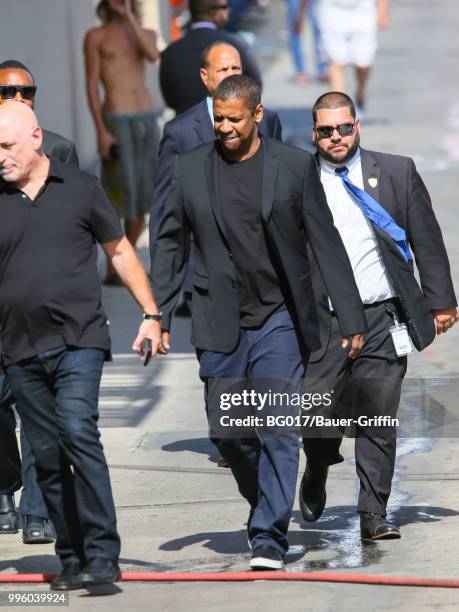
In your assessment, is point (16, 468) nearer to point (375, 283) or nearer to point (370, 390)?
point (370, 390)

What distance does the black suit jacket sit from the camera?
11422 millimetres

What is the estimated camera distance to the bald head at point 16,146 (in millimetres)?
6289

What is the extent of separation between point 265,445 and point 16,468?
3.89ft

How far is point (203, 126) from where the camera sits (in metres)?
8.53

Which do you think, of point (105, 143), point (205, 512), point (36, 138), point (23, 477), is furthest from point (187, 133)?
point (105, 143)

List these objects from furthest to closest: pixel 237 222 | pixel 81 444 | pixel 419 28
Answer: pixel 419 28 → pixel 237 222 → pixel 81 444

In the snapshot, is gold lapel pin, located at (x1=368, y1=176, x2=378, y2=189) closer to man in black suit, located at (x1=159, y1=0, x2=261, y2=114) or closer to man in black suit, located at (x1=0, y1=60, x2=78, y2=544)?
man in black suit, located at (x1=0, y1=60, x2=78, y2=544)

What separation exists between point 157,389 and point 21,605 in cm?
398

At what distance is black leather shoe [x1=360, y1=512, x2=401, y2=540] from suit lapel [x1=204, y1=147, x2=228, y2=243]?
4.34 ft

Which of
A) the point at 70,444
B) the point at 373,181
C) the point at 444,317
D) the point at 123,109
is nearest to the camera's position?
the point at 70,444

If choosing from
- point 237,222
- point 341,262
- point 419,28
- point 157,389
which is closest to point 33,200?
point 237,222

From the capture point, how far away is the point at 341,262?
6.81 m

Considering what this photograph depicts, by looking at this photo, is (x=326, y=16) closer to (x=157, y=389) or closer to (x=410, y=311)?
(x=157, y=389)

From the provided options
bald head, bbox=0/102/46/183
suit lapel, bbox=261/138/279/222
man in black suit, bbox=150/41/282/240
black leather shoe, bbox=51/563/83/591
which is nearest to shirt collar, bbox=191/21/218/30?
man in black suit, bbox=150/41/282/240
